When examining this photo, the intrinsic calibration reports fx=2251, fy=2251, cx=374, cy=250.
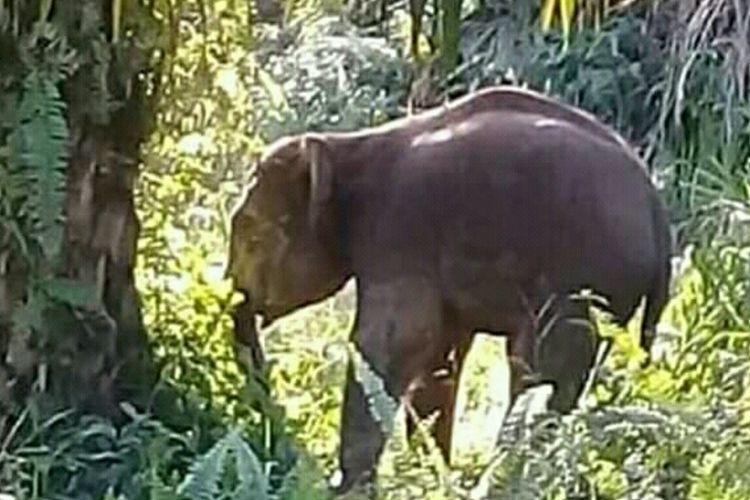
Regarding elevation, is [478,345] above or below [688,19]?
below

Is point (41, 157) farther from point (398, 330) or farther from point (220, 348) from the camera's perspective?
point (398, 330)

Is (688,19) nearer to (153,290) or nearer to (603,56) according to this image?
(603,56)

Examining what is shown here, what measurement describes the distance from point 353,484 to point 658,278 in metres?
0.79

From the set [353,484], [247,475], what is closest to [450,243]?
[353,484]

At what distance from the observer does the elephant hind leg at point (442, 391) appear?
14.1 ft

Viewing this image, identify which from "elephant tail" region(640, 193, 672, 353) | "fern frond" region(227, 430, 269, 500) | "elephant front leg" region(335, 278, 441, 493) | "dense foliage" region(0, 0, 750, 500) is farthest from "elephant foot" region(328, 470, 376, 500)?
"elephant tail" region(640, 193, 672, 353)

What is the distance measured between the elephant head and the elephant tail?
610 millimetres

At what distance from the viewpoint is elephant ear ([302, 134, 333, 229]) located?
14.3 feet

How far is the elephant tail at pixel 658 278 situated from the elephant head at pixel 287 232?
0.61 m

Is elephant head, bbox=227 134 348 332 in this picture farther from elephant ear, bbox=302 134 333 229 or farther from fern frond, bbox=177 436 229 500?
fern frond, bbox=177 436 229 500

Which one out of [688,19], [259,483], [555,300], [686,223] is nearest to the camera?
[259,483]

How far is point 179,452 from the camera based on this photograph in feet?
12.2

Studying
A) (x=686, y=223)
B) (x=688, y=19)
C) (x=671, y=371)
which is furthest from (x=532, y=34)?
(x=671, y=371)

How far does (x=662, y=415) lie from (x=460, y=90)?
4535 millimetres
